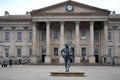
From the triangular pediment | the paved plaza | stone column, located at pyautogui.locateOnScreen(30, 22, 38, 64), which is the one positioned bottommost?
the paved plaza

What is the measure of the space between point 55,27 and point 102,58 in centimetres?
1229

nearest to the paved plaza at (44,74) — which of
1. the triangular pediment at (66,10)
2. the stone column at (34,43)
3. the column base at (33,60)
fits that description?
the column base at (33,60)

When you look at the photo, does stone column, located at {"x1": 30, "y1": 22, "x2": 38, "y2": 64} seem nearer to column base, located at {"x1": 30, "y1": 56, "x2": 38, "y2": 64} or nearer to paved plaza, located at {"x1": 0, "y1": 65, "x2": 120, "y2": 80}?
column base, located at {"x1": 30, "y1": 56, "x2": 38, "y2": 64}

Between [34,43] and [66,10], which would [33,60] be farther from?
[66,10]

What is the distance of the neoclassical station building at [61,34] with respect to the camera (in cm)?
6116

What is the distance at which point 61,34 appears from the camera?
2424 inches

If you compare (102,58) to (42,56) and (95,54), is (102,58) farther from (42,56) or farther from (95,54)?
(42,56)

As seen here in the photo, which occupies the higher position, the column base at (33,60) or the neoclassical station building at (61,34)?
the neoclassical station building at (61,34)

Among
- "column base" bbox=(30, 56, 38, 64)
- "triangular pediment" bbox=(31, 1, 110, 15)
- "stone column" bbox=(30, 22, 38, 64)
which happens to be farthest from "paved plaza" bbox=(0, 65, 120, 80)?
"triangular pediment" bbox=(31, 1, 110, 15)

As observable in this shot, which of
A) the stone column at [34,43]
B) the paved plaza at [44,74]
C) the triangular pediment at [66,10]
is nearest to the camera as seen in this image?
the paved plaza at [44,74]

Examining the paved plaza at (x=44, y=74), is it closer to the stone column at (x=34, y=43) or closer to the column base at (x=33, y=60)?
the column base at (x=33, y=60)

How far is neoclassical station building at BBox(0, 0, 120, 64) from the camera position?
61156 millimetres

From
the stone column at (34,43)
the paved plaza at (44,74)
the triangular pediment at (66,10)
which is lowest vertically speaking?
the paved plaza at (44,74)

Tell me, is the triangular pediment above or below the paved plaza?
above
